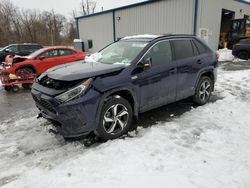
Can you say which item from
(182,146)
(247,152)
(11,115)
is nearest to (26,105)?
(11,115)

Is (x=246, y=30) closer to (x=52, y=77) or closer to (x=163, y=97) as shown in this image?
(x=163, y=97)

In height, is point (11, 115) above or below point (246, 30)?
below

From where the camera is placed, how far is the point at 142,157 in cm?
302

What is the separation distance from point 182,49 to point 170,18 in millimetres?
13384

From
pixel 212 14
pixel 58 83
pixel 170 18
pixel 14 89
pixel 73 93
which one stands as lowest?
pixel 14 89

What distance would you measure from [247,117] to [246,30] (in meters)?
17.4

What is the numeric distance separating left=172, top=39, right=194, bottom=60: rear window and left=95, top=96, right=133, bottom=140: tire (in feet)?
5.58

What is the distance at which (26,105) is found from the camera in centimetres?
596

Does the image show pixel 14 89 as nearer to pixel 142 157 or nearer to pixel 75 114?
pixel 75 114

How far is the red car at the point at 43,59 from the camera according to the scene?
8008mm

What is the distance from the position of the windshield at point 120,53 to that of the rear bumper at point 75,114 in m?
1.08

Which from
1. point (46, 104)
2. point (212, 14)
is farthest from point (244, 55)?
point (46, 104)

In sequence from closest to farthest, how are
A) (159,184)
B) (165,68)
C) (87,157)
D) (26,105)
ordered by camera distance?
(159,184) < (87,157) < (165,68) < (26,105)

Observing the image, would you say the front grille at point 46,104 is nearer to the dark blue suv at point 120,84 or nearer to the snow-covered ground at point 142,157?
the dark blue suv at point 120,84
